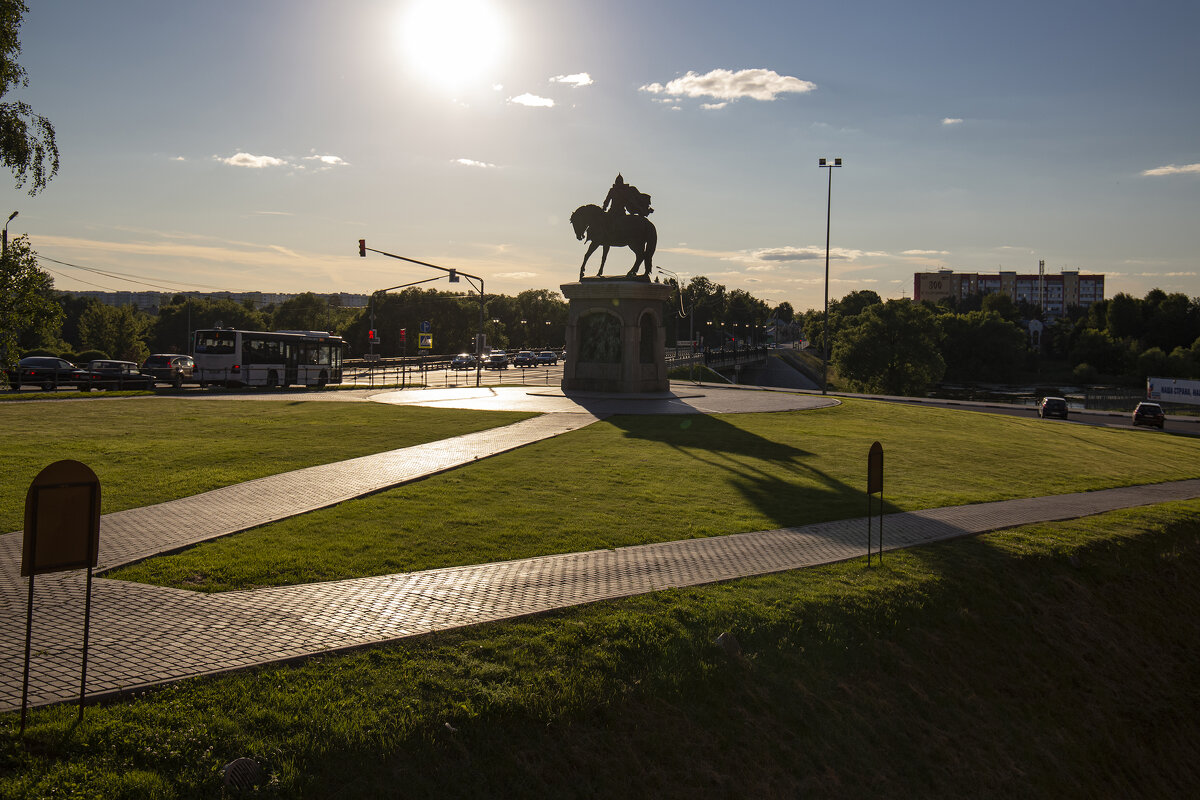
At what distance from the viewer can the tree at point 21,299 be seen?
22.2 metres

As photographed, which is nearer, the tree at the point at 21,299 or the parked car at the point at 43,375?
the tree at the point at 21,299

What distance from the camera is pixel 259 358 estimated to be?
42594mm

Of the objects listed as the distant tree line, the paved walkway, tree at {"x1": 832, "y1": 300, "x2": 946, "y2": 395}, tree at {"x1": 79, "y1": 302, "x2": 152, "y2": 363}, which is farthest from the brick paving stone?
tree at {"x1": 79, "y1": 302, "x2": 152, "y2": 363}

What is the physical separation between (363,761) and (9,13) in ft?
69.7

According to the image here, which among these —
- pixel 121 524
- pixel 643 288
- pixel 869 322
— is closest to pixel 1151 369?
pixel 869 322

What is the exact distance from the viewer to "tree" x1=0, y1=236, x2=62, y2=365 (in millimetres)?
22250

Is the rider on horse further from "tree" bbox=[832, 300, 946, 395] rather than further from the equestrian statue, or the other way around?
"tree" bbox=[832, 300, 946, 395]

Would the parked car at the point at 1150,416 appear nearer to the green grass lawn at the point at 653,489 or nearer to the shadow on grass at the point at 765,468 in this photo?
the green grass lawn at the point at 653,489

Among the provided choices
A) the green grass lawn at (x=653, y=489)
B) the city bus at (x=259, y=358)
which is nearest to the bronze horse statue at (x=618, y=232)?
the green grass lawn at (x=653, y=489)

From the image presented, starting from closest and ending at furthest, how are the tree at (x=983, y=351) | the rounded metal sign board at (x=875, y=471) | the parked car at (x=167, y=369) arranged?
the rounded metal sign board at (x=875, y=471)
the parked car at (x=167, y=369)
the tree at (x=983, y=351)

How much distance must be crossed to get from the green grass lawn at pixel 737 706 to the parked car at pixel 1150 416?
31481 mm

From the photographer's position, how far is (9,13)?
1873cm

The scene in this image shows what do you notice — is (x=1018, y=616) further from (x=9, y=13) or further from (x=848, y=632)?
(x=9, y=13)

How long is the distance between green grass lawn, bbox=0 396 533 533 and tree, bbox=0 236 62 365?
2.54 meters
